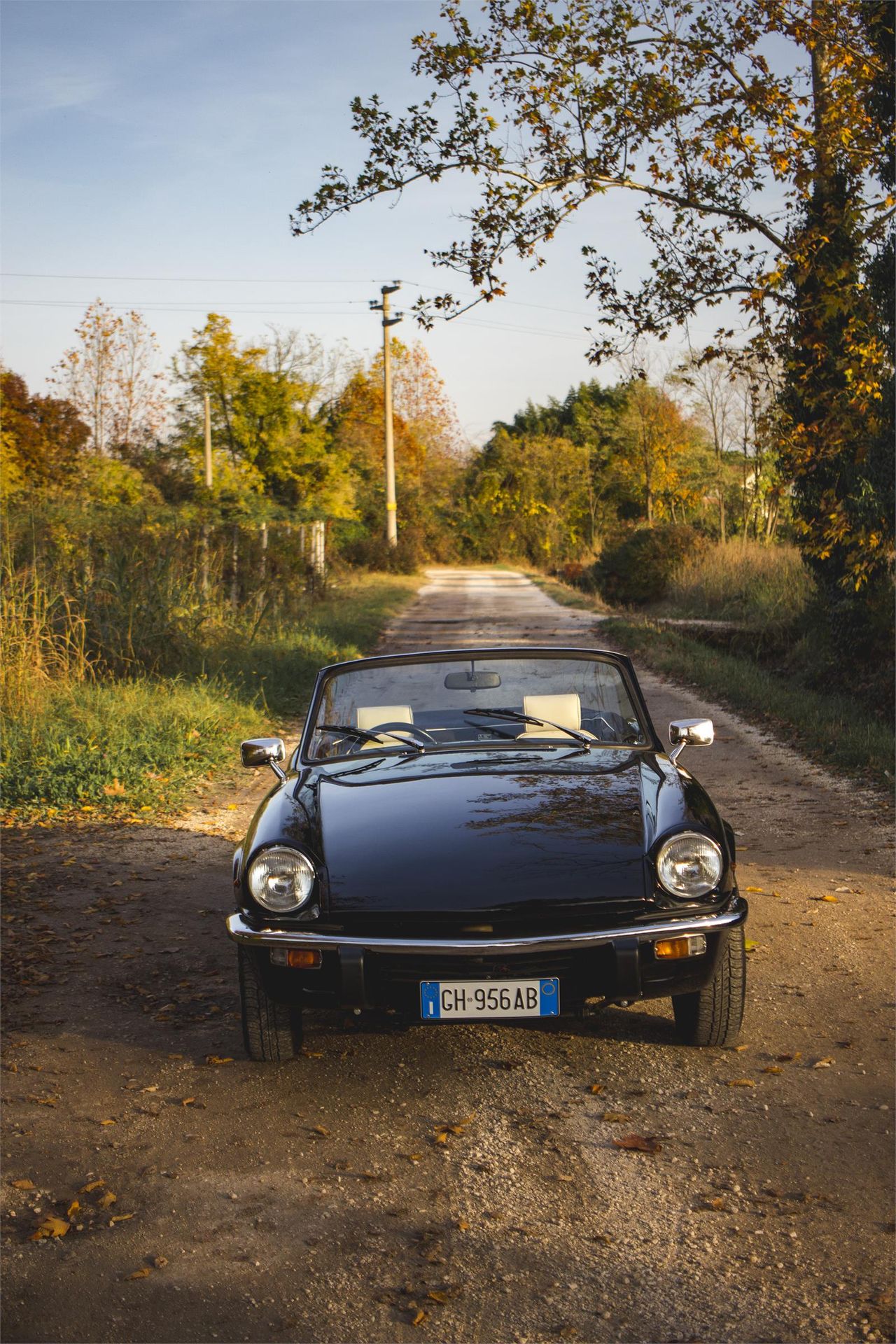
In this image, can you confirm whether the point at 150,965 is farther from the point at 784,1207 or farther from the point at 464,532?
the point at 464,532

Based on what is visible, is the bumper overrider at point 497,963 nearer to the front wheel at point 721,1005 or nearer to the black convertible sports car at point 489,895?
the black convertible sports car at point 489,895

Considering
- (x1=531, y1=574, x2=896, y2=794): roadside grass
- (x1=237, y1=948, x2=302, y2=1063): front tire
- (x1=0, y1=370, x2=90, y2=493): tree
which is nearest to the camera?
(x1=237, y1=948, x2=302, y2=1063): front tire

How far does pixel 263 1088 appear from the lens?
4035mm

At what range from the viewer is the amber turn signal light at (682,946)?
3.83 meters

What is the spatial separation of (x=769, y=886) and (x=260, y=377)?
33.3 metres

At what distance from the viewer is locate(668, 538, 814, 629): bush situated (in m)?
21.5

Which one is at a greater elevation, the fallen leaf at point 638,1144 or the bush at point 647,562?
the bush at point 647,562

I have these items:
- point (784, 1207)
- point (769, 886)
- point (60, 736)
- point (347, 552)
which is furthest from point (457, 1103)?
point (347, 552)

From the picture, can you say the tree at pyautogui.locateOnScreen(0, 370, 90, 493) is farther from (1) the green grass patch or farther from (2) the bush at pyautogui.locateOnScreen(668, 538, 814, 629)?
(1) the green grass patch

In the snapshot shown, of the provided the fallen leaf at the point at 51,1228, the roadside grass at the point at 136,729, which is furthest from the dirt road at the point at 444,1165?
the roadside grass at the point at 136,729

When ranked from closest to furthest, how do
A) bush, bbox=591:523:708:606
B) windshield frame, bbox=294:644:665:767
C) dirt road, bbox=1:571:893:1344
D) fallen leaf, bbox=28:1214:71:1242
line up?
dirt road, bbox=1:571:893:1344 → fallen leaf, bbox=28:1214:71:1242 → windshield frame, bbox=294:644:665:767 → bush, bbox=591:523:708:606

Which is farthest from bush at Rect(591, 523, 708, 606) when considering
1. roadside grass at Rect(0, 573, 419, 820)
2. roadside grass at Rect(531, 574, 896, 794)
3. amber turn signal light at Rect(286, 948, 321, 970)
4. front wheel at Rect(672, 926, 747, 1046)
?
amber turn signal light at Rect(286, 948, 321, 970)

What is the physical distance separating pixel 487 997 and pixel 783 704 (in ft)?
31.4

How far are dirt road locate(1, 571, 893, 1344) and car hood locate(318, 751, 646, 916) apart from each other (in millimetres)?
471
